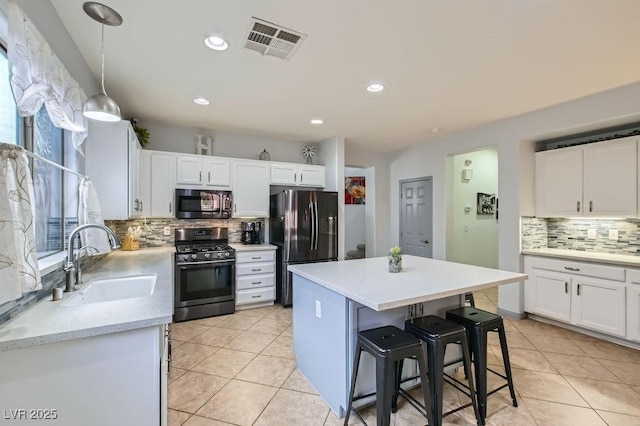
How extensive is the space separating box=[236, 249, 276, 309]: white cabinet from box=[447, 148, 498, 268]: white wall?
3326 millimetres

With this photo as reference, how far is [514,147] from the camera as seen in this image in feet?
12.4

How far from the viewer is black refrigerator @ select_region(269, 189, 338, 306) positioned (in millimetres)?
4168

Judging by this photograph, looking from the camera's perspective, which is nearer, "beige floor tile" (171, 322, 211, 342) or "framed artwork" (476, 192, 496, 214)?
"beige floor tile" (171, 322, 211, 342)

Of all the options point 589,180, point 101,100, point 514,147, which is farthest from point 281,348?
point 589,180

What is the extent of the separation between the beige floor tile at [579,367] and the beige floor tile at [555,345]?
10 centimetres

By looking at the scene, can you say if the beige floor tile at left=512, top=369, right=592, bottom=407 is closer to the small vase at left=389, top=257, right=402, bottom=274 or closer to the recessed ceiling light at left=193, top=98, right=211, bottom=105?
the small vase at left=389, top=257, right=402, bottom=274

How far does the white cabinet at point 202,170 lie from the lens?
397 cm

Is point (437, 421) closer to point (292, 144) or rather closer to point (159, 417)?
point (159, 417)

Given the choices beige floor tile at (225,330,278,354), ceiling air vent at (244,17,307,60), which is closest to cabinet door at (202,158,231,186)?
beige floor tile at (225,330,278,354)

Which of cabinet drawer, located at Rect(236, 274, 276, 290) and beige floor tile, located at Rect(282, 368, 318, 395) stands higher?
cabinet drawer, located at Rect(236, 274, 276, 290)

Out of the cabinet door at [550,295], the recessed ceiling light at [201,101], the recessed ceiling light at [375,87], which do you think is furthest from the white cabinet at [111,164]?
the cabinet door at [550,295]

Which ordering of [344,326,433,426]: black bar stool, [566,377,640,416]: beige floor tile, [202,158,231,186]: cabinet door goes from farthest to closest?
[202,158,231,186]: cabinet door < [566,377,640,416]: beige floor tile < [344,326,433,426]: black bar stool

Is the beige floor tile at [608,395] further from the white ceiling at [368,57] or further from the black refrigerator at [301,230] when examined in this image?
the black refrigerator at [301,230]

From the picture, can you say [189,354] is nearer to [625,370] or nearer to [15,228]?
[15,228]
